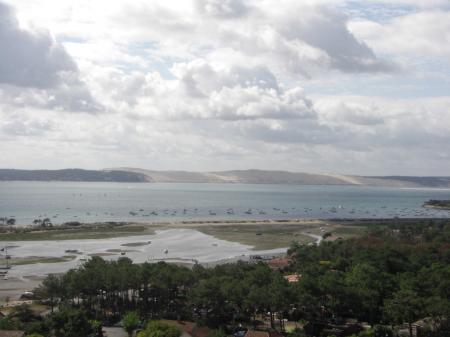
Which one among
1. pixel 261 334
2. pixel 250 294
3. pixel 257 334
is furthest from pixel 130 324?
pixel 261 334

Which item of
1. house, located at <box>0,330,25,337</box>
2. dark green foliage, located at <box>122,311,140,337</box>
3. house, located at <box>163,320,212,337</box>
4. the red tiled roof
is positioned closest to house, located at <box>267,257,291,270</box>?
house, located at <box>163,320,212,337</box>

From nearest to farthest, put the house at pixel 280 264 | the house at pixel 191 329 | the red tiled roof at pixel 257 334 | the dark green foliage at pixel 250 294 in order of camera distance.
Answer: the red tiled roof at pixel 257 334, the house at pixel 191 329, the dark green foliage at pixel 250 294, the house at pixel 280 264

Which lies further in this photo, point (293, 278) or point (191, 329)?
point (293, 278)

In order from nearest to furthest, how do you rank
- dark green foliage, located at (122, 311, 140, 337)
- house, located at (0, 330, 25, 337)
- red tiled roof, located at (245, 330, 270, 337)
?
house, located at (0, 330, 25, 337), red tiled roof, located at (245, 330, 270, 337), dark green foliage, located at (122, 311, 140, 337)

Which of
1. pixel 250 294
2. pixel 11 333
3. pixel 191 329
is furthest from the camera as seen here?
pixel 250 294

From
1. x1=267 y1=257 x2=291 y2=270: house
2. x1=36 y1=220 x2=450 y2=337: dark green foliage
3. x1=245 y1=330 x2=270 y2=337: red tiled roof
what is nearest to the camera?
x1=245 y1=330 x2=270 y2=337: red tiled roof

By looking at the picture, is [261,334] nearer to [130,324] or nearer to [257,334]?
[257,334]

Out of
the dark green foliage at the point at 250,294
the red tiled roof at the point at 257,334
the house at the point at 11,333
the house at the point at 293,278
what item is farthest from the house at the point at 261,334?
the house at the point at 11,333

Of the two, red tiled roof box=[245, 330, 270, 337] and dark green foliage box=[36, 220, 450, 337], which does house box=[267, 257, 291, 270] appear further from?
red tiled roof box=[245, 330, 270, 337]

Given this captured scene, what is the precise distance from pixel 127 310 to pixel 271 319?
9.83 m

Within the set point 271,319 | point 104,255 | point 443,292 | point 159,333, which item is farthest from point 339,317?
point 104,255

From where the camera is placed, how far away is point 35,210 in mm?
137000

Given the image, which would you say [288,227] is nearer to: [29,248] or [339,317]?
[29,248]

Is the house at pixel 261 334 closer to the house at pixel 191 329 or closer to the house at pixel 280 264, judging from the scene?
the house at pixel 191 329
